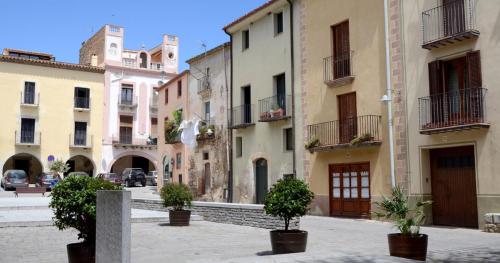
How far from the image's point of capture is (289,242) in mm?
9891

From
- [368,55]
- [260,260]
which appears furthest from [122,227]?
[368,55]

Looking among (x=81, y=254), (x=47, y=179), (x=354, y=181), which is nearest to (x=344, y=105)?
(x=354, y=181)

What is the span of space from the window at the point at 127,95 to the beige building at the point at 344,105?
3025cm

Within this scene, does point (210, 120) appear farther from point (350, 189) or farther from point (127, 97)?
point (127, 97)

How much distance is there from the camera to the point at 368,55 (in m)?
19.4

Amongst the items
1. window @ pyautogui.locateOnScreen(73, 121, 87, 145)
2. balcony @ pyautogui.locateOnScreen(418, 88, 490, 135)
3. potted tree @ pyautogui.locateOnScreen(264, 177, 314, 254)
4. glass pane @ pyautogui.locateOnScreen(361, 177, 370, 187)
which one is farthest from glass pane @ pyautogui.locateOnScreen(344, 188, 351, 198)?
window @ pyautogui.locateOnScreen(73, 121, 87, 145)

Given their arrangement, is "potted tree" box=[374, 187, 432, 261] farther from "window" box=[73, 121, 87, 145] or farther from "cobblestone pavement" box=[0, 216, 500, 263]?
"window" box=[73, 121, 87, 145]

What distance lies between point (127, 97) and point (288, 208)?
4209 centimetres

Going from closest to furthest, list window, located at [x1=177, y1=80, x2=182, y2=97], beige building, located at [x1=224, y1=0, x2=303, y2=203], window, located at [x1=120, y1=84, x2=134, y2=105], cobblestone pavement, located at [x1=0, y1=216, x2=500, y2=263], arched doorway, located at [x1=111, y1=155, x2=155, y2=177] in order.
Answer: cobblestone pavement, located at [x1=0, y1=216, x2=500, y2=263] < beige building, located at [x1=224, y1=0, x2=303, y2=203] < window, located at [x1=177, y1=80, x2=182, y2=97] < window, located at [x1=120, y1=84, x2=134, y2=105] < arched doorway, located at [x1=111, y1=155, x2=155, y2=177]

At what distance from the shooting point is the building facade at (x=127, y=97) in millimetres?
48969

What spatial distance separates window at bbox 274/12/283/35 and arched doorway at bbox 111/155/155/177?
31162 mm

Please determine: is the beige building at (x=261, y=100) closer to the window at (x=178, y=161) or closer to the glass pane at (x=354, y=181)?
the glass pane at (x=354, y=181)

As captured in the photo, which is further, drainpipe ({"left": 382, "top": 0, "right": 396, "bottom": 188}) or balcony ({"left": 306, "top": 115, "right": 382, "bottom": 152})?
balcony ({"left": 306, "top": 115, "right": 382, "bottom": 152})

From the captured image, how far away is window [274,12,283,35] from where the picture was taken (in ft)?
81.4
